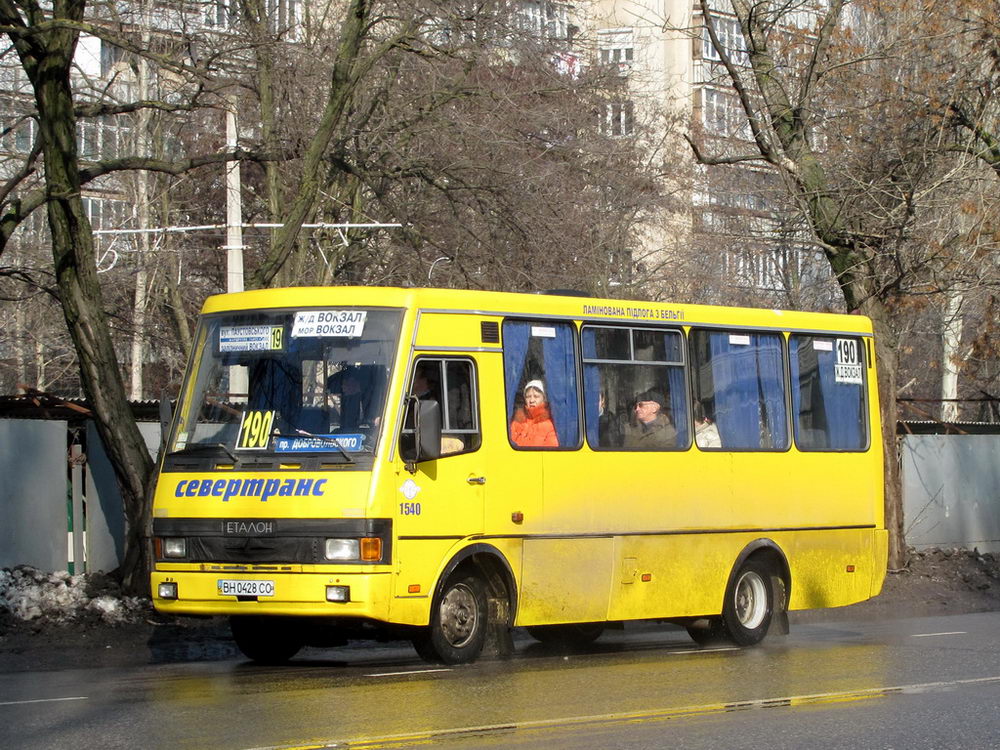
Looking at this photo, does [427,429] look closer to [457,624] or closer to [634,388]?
[457,624]

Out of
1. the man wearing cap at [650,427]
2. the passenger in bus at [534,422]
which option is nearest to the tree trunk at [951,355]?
the man wearing cap at [650,427]

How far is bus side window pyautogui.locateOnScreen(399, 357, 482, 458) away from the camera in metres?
12.0

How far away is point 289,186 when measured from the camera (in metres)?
30.1

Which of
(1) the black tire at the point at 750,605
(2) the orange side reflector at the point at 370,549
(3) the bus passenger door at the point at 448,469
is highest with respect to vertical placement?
(3) the bus passenger door at the point at 448,469

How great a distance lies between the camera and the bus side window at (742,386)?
47.4 ft

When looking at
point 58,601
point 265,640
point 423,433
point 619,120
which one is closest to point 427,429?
point 423,433

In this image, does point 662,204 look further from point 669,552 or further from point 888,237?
point 669,552

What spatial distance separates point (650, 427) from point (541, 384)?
1.36 metres

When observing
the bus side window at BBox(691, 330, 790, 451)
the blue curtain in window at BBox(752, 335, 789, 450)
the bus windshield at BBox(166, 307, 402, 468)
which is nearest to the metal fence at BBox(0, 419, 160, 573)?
Result: the bus windshield at BBox(166, 307, 402, 468)

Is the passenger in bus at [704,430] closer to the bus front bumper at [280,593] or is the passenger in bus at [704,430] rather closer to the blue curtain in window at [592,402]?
the blue curtain in window at [592,402]

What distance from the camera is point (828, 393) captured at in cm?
1569

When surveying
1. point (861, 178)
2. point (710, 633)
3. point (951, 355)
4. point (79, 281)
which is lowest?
point (710, 633)

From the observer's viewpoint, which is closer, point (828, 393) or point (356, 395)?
point (356, 395)

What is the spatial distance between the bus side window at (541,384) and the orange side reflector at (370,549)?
5.66 feet
